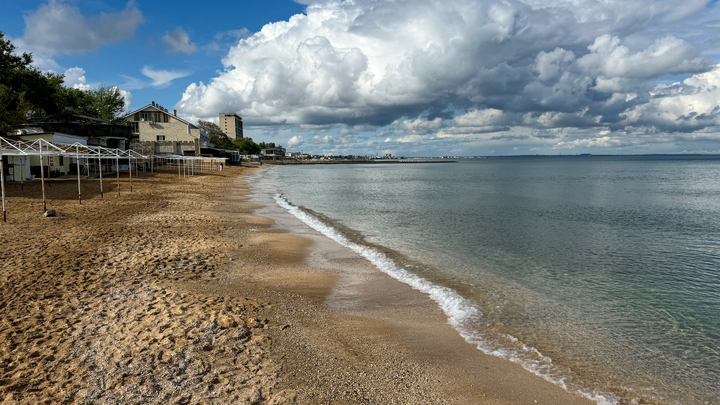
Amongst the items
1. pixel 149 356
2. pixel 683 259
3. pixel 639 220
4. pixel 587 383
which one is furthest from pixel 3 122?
pixel 639 220

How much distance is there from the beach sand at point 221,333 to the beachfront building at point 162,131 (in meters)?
55.9

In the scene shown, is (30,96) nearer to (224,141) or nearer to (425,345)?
(425,345)

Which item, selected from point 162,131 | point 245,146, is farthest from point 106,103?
point 245,146

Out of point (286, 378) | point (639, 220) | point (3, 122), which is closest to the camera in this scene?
point (286, 378)

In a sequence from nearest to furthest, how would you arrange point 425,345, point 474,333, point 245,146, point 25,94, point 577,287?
point 425,345
point 474,333
point 577,287
point 25,94
point 245,146

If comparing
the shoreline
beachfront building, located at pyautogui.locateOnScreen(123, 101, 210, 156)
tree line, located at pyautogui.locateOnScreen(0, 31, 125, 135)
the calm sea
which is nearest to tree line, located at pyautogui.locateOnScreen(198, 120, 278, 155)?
beachfront building, located at pyautogui.locateOnScreen(123, 101, 210, 156)

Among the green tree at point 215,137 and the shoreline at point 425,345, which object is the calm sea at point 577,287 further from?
the green tree at point 215,137

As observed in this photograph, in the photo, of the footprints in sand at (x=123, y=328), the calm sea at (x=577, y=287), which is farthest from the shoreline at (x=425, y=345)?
the footprints in sand at (x=123, y=328)

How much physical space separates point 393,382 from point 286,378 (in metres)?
1.40

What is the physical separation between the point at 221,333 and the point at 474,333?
428 centimetres

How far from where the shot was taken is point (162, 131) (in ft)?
206

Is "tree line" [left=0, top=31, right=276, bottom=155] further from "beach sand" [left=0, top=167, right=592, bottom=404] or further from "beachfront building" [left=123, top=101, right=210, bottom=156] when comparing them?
"beach sand" [left=0, top=167, right=592, bottom=404]

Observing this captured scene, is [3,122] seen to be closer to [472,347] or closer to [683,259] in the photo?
[472,347]

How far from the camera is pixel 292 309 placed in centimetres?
734
